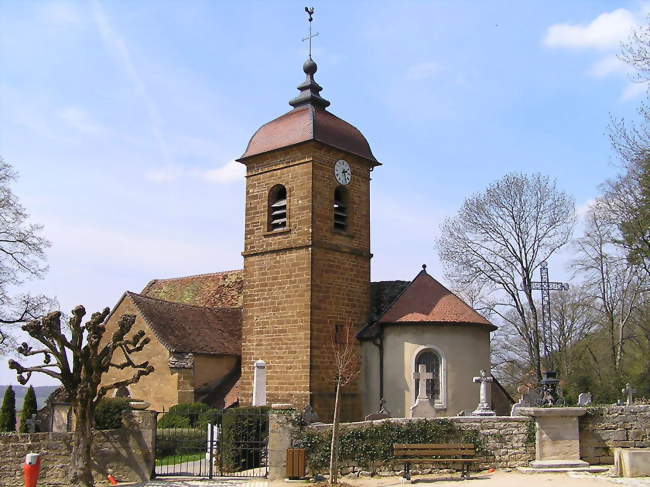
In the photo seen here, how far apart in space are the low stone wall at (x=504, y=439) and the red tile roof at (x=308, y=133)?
11.0 meters

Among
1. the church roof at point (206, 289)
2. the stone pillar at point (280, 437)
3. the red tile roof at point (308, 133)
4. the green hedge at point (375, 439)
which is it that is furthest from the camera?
the church roof at point (206, 289)

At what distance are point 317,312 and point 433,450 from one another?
7913 millimetres

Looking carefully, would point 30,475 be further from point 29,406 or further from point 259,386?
point 29,406

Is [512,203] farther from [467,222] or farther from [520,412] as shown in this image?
[520,412]

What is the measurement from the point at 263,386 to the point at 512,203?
53.2 feet

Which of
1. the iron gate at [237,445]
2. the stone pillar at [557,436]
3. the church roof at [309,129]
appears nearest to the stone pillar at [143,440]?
the iron gate at [237,445]

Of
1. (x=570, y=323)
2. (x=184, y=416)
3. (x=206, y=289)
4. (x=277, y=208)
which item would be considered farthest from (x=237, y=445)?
(x=570, y=323)

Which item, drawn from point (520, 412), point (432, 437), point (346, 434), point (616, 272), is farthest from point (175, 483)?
point (616, 272)

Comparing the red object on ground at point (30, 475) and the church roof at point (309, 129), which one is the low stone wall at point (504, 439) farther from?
the church roof at point (309, 129)

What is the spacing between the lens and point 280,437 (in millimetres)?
15898

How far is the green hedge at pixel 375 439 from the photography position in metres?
15.5

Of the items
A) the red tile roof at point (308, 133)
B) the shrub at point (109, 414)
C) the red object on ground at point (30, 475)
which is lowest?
the red object on ground at point (30, 475)

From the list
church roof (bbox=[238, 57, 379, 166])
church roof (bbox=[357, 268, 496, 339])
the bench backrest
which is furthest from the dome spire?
the bench backrest

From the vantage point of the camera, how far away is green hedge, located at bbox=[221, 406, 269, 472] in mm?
17438
